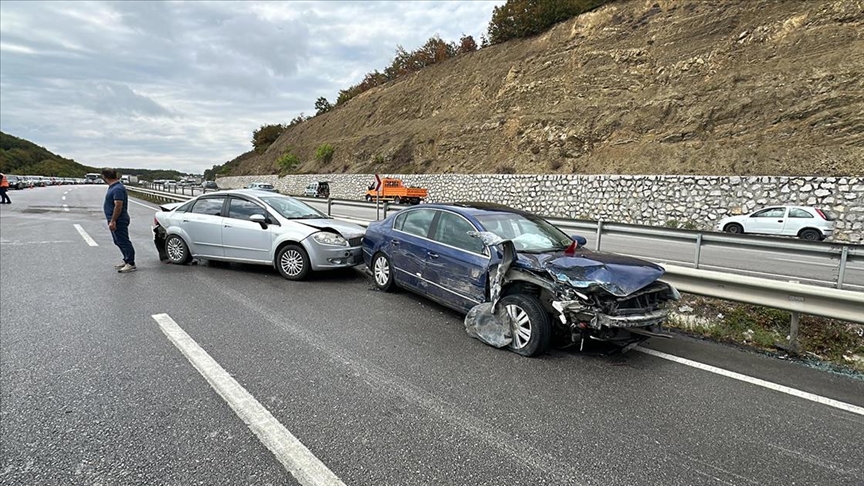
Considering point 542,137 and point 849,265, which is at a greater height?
point 542,137

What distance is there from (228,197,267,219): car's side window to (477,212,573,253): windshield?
4554 millimetres

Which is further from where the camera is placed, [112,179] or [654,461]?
[112,179]

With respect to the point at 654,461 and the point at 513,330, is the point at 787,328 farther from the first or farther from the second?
the point at 654,461

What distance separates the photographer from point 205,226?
826 cm

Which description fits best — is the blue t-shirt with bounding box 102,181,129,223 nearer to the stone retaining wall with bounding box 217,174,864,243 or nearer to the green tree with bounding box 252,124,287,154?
the stone retaining wall with bounding box 217,174,864,243

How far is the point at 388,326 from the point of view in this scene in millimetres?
5219

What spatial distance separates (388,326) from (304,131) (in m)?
64.0

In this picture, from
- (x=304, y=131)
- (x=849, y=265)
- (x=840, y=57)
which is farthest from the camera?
(x=304, y=131)

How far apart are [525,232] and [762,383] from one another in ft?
9.22

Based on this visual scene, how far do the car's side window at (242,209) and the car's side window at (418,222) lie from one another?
2992 millimetres

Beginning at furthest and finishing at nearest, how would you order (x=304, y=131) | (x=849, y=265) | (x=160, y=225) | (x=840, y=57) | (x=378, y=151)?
(x=304, y=131)
(x=378, y=151)
(x=840, y=57)
(x=849, y=265)
(x=160, y=225)

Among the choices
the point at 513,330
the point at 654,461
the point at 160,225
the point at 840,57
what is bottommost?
the point at 654,461

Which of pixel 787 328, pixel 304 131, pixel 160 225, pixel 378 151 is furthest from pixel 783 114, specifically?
pixel 304 131

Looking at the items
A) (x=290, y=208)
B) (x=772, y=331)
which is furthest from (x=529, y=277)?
(x=290, y=208)
